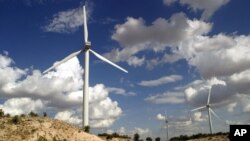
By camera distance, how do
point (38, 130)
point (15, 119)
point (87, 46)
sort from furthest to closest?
point (87, 46) < point (15, 119) < point (38, 130)

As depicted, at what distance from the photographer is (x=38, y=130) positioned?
97.6 metres

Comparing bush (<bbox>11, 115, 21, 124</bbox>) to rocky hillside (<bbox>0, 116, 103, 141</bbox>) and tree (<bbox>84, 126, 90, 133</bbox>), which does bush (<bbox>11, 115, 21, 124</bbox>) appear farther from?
tree (<bbox>84, 126, 90, 133</bbox>)

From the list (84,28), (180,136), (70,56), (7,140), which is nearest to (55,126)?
(7,140)

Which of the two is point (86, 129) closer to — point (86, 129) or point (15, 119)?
point (86, 129)

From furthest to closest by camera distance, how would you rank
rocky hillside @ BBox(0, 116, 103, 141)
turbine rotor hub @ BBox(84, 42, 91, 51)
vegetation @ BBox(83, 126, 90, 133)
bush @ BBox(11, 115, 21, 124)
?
turbine rotor hub @ BBox(84, 42, 91, 51), vegetation @ BBox(83, 126, 90, 133), bush @ BBox(11, 115, 21, 124), rocky hillside @ BBox(0, 116, 103, 141)

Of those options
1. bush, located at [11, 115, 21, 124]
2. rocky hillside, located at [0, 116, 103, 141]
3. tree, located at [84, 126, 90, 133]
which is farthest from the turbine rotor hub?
bush, located at [11, 115, 21, 124]

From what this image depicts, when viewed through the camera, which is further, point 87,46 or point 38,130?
point 87,46

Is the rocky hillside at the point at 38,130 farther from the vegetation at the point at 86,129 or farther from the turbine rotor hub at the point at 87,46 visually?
the turbine rotor hub at the point at 87,46

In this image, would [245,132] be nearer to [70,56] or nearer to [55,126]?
[55,126]

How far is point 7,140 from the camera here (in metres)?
91.2

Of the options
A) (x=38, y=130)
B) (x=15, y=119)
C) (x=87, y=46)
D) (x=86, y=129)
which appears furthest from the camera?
(x=87, y=46)

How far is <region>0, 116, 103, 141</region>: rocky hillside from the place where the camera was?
94.0 meters

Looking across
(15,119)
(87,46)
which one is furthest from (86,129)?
(87,46)

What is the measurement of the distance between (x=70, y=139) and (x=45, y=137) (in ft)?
24.2
